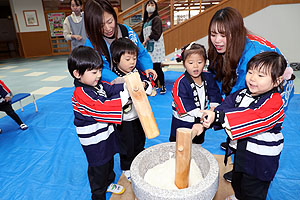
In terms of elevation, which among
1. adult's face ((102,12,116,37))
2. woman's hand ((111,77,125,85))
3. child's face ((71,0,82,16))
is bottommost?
woman's hand ((111,77,125,85))

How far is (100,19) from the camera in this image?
1.39 meters

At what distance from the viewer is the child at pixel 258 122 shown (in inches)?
38.7

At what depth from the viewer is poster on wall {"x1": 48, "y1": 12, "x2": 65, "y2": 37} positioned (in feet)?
33.7

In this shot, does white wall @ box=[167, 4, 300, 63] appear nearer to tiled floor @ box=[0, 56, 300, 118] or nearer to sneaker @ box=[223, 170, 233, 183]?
tiled floor @ box=[0, 56, 300, 118]

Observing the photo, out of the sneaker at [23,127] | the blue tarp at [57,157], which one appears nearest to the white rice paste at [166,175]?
the blue tarp at [57,157]

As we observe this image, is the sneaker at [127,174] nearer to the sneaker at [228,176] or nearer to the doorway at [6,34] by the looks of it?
the sneaker at [228,176]

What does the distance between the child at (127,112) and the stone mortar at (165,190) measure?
16.1 inches

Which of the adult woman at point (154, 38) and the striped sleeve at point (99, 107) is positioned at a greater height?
the adult woman at point (154, 38)

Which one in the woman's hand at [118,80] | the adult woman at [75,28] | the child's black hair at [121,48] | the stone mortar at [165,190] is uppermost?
the adult woman at [75,28]

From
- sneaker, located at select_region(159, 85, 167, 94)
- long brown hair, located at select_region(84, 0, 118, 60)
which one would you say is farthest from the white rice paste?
sneaker, located at select_region(159, 85, 167, 94)

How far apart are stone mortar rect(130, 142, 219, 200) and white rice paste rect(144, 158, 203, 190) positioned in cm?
3

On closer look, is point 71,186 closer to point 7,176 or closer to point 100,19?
point 7,176

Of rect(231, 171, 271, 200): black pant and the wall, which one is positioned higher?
the wall

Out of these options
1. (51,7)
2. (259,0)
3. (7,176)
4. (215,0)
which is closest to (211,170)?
(7,176)
